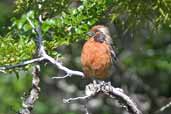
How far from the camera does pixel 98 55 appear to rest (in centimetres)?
482

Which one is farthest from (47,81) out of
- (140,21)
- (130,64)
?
(140,21)

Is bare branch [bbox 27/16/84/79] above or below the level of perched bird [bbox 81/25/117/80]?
above

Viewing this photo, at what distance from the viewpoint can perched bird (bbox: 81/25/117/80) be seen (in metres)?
4.77

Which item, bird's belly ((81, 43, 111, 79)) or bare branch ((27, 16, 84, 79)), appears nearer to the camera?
bare branch ((27, 16, 84, 79))

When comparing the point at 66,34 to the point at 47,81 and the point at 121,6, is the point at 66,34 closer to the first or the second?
the point at 121,6

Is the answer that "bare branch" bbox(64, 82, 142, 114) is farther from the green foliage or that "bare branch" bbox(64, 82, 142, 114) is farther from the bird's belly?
the green foliage

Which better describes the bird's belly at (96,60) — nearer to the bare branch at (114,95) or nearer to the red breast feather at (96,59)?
the red breast feather at (96,59)

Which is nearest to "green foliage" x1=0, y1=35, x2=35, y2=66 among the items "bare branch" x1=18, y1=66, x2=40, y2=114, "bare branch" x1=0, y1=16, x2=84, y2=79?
"bare branch" x1=0, y1=16, x2=84, y2=79

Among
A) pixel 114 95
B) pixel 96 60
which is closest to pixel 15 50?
pixel 96 60

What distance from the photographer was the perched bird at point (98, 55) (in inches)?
188

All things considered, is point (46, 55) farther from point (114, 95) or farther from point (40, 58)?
point (114, 95)

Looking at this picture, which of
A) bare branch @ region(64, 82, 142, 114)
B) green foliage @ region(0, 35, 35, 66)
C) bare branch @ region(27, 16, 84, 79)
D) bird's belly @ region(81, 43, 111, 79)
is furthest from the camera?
bird's belly @ region(81, 43, 111, 79)

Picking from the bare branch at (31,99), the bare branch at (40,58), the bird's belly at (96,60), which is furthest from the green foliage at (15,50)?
the bird's belly at (96,60)

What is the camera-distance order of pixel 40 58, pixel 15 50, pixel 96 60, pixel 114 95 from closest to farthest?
pixel 40 58 → pixel 114 95 → pixel 15 50 → pixel 96 60
